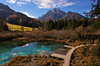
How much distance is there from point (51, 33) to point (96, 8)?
126 ft

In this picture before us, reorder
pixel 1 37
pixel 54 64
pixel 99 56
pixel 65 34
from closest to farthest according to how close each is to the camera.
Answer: pixel 99 56, pixel 54 64, pixel 1 37, pixel 65 34

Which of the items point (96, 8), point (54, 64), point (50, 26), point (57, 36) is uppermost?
point (50, 26)

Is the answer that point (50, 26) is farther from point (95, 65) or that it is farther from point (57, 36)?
point (95, 65)

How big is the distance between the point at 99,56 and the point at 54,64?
30.4 feet

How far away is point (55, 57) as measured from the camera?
50.1 ft

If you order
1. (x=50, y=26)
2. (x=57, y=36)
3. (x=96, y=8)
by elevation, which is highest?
(x=50, y=26)

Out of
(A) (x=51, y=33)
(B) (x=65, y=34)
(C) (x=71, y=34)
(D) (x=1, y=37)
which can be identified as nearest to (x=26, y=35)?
(D) (x=1, y=37)

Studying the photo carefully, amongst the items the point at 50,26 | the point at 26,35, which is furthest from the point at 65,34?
the point at 26,35

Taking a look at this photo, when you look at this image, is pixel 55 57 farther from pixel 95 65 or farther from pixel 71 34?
pixel 71 34

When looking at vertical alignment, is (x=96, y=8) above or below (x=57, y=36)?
above

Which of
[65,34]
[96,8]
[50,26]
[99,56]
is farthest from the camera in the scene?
[50,26]

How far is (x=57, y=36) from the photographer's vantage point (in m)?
39.8

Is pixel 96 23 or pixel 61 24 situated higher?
pixel 61 24

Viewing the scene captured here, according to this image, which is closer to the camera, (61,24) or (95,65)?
(95,65)
